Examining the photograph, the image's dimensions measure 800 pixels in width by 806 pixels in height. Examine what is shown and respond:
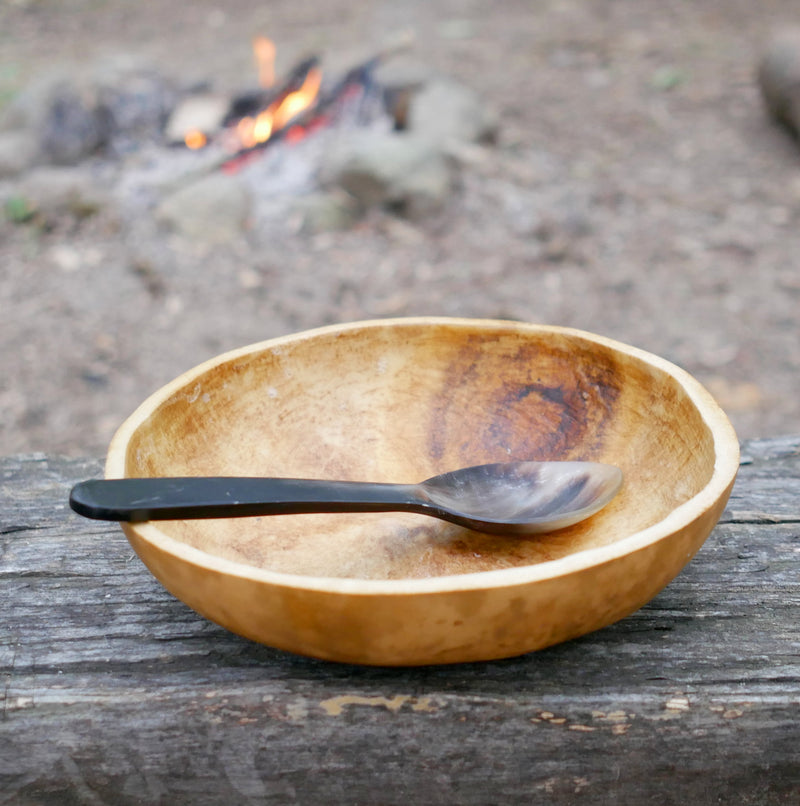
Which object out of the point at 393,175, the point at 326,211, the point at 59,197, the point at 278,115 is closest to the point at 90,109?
the point at 59,197

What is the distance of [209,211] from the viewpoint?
2.71m

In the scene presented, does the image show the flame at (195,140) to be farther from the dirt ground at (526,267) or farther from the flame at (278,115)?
the dirt ground at (526,267)

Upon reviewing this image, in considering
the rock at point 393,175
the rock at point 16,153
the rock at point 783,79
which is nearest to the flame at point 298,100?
the rock at point 393,175

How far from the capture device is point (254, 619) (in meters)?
0.56

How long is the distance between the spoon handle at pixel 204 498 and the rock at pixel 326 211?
2190 mm

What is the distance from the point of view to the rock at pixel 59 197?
107 inches

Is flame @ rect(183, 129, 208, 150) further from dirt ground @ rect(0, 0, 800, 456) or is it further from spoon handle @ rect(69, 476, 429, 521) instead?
spoon handle @ rect(69, 476, 429, 521)

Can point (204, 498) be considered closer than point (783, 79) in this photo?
Yes

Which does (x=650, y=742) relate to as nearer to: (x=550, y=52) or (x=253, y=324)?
(x=253, y=324)

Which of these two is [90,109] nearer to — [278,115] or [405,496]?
[278,115]

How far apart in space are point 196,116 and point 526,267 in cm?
179

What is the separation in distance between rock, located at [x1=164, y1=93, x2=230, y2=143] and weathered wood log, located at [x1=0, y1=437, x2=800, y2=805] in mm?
2950

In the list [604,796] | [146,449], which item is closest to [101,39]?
[146,449]

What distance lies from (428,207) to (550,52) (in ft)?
6.72
